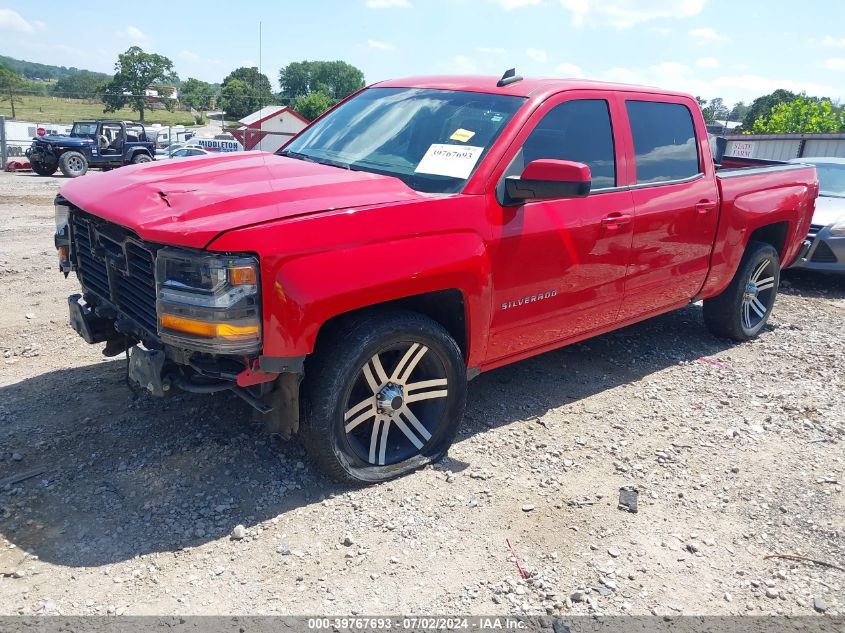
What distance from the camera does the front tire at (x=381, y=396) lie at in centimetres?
317

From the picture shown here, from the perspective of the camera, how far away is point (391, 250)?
315cm

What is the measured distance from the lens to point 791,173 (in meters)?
5.96

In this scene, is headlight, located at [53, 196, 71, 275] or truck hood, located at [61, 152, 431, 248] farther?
headlight, located at [53, 196, 71, 275]

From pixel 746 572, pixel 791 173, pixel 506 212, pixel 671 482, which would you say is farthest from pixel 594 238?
pixel 791 173

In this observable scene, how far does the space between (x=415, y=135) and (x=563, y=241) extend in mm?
1054

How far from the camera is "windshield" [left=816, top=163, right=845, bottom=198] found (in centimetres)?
908

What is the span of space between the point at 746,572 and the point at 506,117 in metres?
2.54

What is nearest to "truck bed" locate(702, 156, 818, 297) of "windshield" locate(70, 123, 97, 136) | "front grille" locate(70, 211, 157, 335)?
"front grille" locate(70, 211, 157, 335)

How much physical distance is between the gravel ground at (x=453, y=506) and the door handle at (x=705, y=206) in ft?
4.19

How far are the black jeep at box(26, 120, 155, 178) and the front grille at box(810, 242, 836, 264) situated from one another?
19.7m

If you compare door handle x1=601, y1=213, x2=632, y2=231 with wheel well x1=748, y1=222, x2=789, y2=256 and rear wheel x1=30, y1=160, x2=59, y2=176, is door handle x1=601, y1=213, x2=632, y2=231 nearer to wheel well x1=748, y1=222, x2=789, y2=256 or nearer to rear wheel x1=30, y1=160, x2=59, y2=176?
wheel well x1=748, y1=222, x2=789, y2=256

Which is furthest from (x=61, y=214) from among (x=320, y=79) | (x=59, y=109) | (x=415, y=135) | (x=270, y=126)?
(x=320, y=79)

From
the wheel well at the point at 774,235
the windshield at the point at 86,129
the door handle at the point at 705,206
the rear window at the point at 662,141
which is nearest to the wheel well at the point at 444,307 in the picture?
the rear window at the point at 662,141

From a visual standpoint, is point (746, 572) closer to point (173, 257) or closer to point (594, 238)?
point (594, 238)
